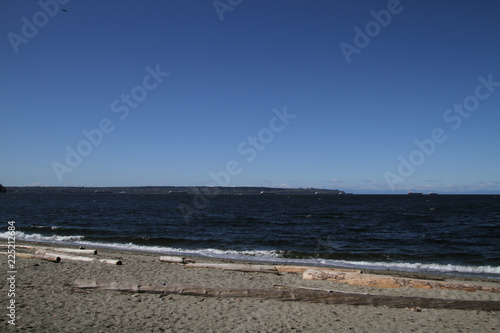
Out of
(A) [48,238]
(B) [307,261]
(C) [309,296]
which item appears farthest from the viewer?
(A) [48,238]

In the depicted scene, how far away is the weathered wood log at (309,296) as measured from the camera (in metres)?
7.82

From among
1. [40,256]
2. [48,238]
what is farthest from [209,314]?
[48,238]

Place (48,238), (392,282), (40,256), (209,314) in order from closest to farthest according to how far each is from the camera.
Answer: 1. (209,314)
2. (392,282)
3. (40,256)
4. (48,238)

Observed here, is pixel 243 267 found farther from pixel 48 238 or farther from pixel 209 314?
pixel 48 238

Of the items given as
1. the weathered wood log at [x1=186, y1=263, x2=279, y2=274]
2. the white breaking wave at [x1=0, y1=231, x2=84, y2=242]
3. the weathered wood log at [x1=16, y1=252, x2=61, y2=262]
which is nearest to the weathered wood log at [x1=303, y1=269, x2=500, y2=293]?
the weathered wood log at [x1=186, y1=263, x2=279, y2=274]

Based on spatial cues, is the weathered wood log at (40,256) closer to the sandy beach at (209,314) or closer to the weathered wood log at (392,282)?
the sandy beach at (209,314)

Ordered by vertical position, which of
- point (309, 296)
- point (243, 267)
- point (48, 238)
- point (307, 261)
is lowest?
point (307, 261)

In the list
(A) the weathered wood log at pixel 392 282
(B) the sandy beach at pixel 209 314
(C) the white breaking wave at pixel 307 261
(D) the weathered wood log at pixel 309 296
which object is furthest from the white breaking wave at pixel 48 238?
(A) the weathered wood log at pixel 392 282

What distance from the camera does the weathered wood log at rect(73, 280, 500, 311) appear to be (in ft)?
25.7

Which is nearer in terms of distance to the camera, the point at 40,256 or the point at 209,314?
the point at 209,314

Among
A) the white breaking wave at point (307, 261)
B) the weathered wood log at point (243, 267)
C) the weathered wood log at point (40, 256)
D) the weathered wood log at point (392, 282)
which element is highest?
the weathered wood log at point (40, 256)

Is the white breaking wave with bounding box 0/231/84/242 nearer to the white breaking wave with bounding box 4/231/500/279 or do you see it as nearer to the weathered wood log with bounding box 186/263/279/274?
the white breaking wave with bounding box 4/231/500/279

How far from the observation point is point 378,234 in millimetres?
26156

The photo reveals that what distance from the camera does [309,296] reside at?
8.00 metres
